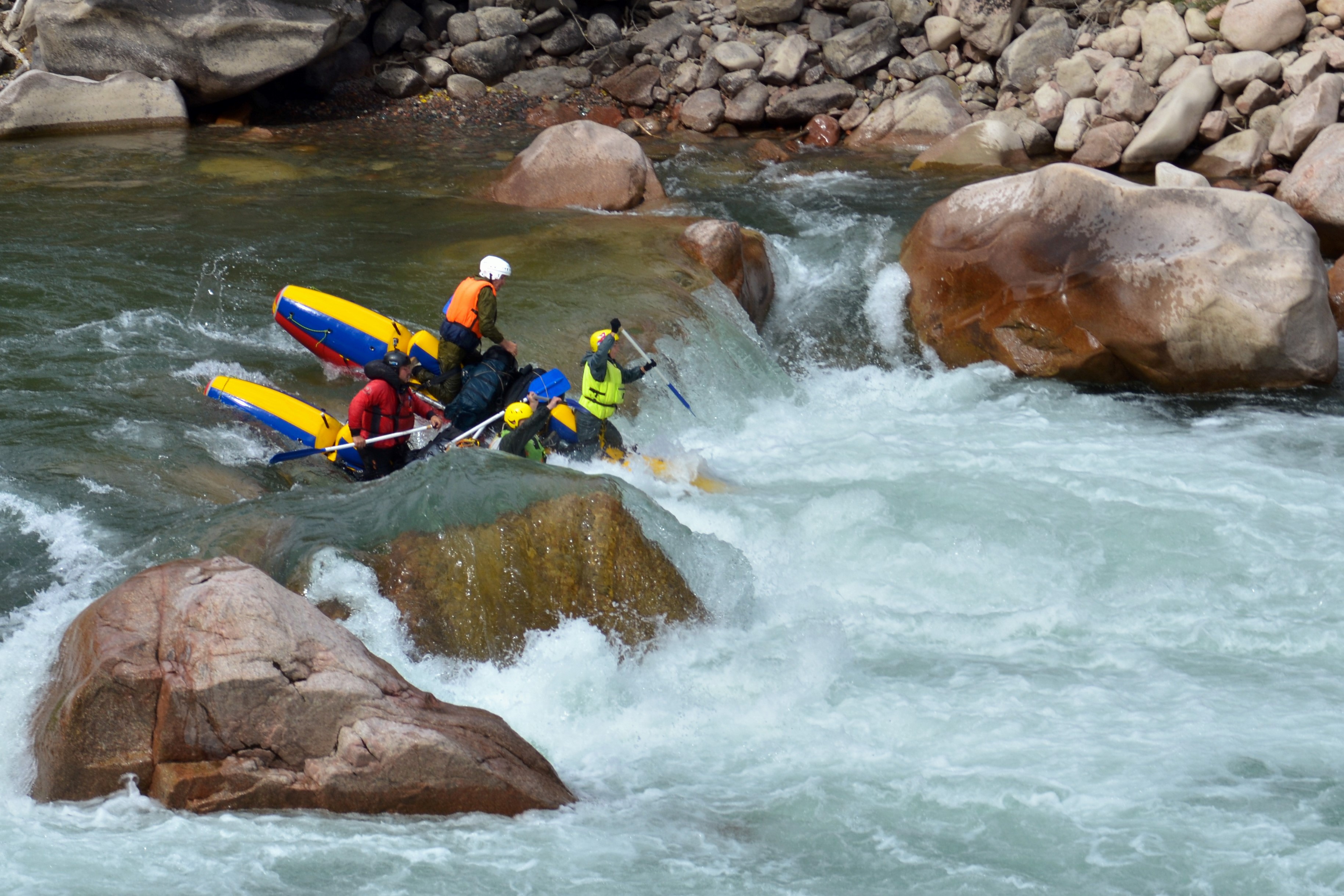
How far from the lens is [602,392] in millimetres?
7805

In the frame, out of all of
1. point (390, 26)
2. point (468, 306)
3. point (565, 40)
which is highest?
point (390, 26)

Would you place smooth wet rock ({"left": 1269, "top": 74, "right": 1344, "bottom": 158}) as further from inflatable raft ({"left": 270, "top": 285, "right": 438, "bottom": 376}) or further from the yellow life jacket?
inflatable raft ({"left": 270, "top": 285, "right": 438, "bottom": 376})

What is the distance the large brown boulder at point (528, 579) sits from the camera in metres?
5.80

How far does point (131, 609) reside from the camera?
4.81 meters

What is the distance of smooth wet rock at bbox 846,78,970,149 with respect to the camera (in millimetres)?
16281

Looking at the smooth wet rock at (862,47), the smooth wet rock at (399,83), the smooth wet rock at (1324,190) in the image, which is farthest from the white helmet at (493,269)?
the smooth wet rock at (399,83)

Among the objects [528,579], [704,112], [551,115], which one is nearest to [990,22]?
[704,112]

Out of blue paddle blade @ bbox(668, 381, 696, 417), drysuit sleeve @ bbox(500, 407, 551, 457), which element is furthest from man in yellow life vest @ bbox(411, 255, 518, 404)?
blue paddle blade @ bbox(668, 381, 696, 417)

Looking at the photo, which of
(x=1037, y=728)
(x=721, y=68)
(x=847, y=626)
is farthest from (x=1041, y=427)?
(x=721, y=68)

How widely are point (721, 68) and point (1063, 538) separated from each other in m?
12.2

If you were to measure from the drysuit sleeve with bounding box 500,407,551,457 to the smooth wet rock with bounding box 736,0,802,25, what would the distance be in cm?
1276

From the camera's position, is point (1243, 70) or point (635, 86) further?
point (635, 86)

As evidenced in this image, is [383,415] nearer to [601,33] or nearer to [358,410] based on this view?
[358,410]

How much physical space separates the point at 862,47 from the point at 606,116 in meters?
3.82
